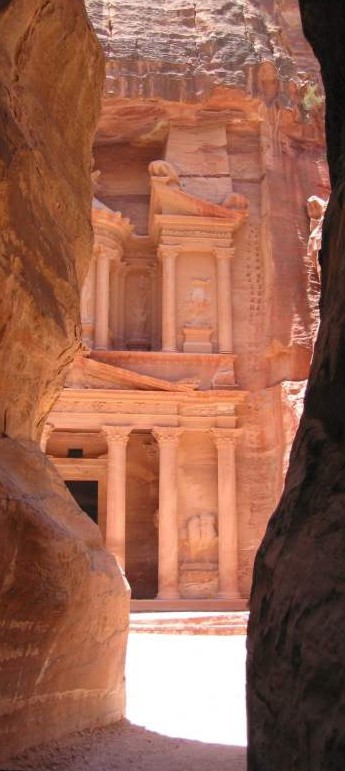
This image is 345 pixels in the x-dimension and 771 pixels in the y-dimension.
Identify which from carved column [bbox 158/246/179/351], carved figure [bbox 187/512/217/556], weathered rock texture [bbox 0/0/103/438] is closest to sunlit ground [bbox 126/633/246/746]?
weathered rock texture [bbox 0/0/103/438]

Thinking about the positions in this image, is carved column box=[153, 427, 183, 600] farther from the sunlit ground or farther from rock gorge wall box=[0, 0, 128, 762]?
rock gorge wall box=[0, 0, 128, 762]

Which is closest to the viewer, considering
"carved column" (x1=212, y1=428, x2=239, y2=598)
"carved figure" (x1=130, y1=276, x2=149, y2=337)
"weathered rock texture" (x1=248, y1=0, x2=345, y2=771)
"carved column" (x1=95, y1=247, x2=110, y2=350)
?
"weathered rock texture" (x1=248, y1=0, x2=345, y2=771)

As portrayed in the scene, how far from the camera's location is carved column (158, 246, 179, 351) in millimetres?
20625

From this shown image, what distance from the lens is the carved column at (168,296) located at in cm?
2062

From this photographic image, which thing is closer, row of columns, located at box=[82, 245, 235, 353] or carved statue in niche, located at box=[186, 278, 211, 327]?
row of columns, located at box=[82, 245, 235, 353]

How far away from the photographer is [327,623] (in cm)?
240

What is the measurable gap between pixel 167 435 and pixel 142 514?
9.22 ft

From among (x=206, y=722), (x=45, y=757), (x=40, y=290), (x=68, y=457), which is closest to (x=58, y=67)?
(x=40, y=290)

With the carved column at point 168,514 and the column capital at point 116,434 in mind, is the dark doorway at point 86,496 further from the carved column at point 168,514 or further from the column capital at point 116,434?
the carved column at point 168,514

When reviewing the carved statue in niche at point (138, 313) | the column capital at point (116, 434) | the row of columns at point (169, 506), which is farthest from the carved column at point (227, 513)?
the carved statue in niche at point (138, 313)

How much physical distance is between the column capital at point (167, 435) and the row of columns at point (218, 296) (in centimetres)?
219

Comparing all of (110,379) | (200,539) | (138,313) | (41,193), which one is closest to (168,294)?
(138,313)

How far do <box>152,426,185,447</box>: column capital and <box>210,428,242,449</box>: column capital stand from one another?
2.98 ft

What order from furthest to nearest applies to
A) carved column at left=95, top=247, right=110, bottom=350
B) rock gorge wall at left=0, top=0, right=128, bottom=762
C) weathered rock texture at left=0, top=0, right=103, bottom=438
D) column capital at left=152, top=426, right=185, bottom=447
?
carved column at left=95, top=247, right=110, bottom=350 < column capital at left=152, top=426, right=185, bottom=447 < weathered rock texture at left=0, top=0, right=103, bottom=438 < rock gorge wall at left=0, top=0, right=128, bottom=762
